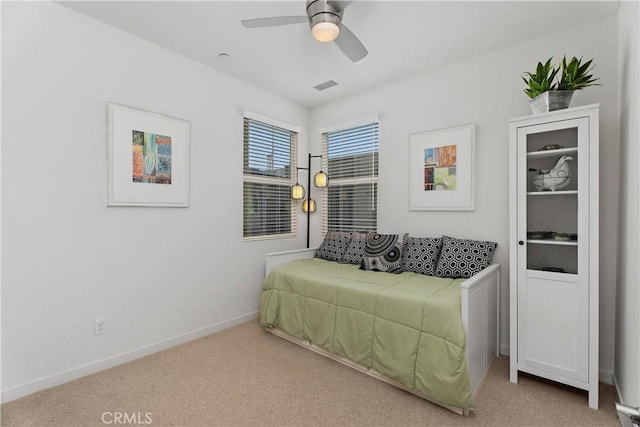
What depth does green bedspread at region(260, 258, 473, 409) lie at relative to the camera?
5.99 feet

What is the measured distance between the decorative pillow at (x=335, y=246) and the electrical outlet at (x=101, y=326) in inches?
81.8

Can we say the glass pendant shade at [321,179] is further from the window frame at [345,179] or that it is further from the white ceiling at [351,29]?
the white ceiling at [351,29]

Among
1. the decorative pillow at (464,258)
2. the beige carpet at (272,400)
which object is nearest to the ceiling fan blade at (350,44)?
the decorative pillow at (464,258)

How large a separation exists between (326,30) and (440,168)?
1.75 meters

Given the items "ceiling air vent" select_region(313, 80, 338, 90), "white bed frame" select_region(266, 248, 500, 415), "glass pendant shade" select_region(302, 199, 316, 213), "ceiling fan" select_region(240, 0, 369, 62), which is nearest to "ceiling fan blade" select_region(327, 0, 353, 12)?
"ceiling fan" select_region(240, 0, 369, 62)

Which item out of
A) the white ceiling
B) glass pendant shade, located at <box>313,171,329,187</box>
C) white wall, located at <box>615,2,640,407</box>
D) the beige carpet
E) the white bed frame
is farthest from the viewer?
glass pendant shade, located at <box>313,171,329,187</box>

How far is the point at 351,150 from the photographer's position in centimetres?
375

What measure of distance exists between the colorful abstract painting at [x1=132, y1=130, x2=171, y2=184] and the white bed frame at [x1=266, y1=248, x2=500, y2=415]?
5.98 feet

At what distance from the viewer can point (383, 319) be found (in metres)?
2.13

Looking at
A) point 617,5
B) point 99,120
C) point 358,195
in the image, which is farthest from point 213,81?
point 617,5

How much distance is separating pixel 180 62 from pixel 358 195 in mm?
2284

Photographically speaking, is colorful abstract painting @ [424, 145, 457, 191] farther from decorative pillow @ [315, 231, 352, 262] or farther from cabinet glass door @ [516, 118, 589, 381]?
decorative pillow @ [315, 231, 352, 262]

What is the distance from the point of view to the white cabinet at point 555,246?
1.90m

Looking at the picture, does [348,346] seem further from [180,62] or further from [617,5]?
[617,5]
